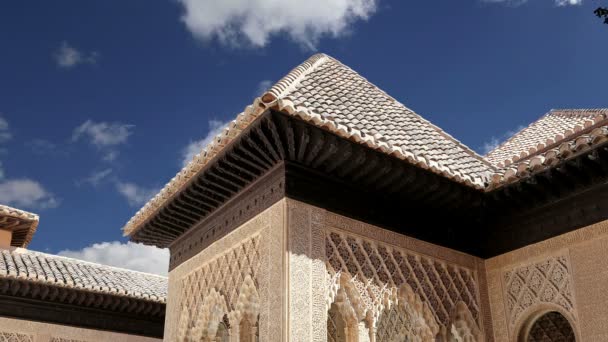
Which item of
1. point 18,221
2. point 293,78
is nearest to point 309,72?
point 293,78

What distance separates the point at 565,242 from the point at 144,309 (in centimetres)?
643

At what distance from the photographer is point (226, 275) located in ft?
20.6

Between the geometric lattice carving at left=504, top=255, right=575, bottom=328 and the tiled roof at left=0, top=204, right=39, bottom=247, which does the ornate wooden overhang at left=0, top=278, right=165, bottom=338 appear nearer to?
the tiled roof at left=0, top=204, right=39, bottom=247

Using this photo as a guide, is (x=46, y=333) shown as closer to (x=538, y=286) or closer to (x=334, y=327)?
(x=334, y=327)

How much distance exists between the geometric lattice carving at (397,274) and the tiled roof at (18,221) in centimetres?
756

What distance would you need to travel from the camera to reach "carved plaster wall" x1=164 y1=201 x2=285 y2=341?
5.39m

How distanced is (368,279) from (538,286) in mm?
1712

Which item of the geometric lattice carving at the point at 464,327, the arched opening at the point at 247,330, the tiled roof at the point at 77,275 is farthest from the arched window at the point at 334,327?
the tiled roof at the point at 77,275

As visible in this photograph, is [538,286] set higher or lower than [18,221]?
lower

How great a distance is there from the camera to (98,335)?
976 centimetres

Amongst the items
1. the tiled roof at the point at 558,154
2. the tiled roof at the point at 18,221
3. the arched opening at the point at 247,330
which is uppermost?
the tiled roof at the point at 18,221

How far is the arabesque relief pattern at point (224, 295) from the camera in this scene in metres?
5.91

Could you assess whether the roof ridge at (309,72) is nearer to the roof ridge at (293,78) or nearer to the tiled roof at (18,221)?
the roof ridge at (293,78)

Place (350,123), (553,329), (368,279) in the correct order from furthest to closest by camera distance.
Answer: (553,329) < (368,279) < (350,123)
